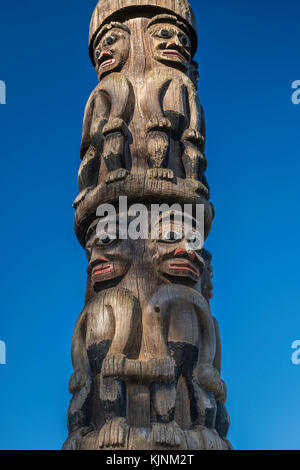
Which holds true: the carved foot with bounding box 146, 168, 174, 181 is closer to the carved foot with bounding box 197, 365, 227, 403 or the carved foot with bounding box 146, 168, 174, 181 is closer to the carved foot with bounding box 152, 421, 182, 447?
the carved foot with bounding box 197, 365, 227, 403

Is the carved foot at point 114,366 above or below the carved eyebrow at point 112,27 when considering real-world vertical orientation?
below

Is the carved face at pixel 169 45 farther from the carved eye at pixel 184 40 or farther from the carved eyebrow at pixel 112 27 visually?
the carved eyebrow at pixel 112 27

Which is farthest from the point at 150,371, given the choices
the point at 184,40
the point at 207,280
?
the point at 184,40

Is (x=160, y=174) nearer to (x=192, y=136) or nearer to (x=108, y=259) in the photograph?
(x=192, y=136)

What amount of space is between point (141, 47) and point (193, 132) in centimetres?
128

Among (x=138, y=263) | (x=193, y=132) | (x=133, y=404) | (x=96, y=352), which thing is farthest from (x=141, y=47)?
(x=133, y=404)

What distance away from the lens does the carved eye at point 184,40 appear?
6317mm

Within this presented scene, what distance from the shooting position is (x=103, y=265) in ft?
15.2

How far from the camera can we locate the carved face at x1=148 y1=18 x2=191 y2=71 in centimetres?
607

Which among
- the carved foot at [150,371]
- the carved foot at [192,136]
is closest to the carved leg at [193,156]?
the carved foot at [192,136]

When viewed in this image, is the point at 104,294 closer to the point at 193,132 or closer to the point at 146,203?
the point at 146,203

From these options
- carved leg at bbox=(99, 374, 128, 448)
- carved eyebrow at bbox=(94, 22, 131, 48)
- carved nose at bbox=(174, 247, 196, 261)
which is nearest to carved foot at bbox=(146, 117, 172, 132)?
carved nose at bbox=(174, 247, 196, 261)

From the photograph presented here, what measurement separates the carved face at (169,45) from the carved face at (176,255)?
2172 millimetres
